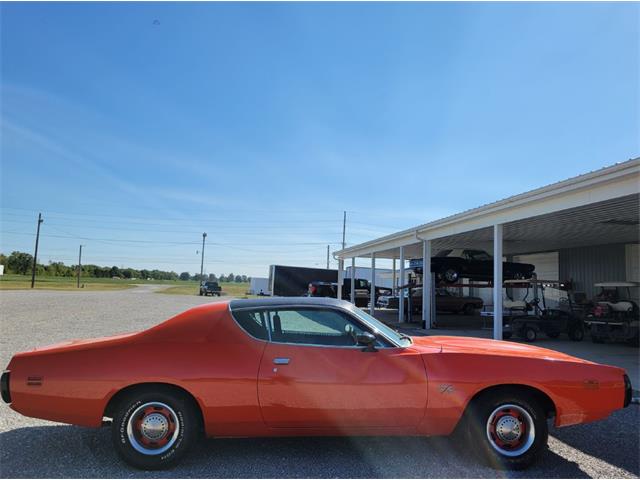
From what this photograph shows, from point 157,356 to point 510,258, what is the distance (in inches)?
781

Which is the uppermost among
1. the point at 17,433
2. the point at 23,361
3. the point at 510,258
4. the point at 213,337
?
the point at 510,258

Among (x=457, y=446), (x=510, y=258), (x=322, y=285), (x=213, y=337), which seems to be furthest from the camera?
(x=322, y=285)

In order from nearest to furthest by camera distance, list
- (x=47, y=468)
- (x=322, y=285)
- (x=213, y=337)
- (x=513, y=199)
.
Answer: (x=47, y=468) < (x=213, y=337) < (x=513, y=199) < (x=322, y=285)

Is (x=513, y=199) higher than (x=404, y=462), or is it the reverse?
(x=513, y=199)

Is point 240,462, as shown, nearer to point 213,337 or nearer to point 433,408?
point 213,337

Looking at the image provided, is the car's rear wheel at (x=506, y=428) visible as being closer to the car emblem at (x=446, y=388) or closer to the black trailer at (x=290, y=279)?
the car emblem at (x=446, y=388)

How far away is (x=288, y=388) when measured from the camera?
3.60 meters

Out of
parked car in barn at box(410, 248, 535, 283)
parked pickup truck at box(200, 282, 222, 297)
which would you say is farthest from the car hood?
parked pickup truck at box(200, 282, 222, 297)

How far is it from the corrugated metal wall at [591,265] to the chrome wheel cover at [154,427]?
53.1ft

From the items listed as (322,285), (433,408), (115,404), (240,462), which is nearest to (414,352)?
(433,408)

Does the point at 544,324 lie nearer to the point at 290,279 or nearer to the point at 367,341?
the point at 367,341

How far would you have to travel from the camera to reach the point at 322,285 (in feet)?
85.5

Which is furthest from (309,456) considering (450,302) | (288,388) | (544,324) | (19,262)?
(19,262)

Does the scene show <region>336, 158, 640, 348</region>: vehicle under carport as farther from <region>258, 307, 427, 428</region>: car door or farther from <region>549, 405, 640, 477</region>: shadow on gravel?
<region>258, 307, 427, 428</region>: car door
